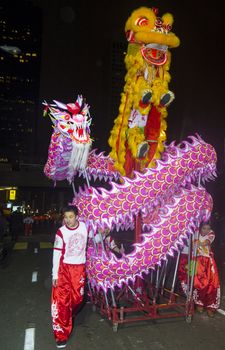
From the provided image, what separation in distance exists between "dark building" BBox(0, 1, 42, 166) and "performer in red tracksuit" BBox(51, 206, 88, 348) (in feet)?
359

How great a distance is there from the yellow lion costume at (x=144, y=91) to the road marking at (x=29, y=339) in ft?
9.44

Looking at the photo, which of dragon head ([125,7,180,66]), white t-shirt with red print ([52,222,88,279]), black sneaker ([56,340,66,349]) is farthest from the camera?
dragon head ([125,7,180,66])

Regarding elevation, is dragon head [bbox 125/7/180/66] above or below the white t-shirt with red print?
above

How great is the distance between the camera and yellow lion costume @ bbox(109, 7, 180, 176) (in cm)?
533

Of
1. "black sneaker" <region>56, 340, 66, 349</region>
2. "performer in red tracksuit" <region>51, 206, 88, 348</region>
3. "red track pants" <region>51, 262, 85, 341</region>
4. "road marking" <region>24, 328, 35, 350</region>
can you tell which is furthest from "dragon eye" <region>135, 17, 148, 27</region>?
"road marking" <region>24, 328, 35, 350</region>

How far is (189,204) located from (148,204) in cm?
60

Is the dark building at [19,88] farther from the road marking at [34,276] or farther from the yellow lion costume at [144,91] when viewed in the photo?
the yellow lion costume at [144,91]

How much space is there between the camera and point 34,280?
844 centimetres

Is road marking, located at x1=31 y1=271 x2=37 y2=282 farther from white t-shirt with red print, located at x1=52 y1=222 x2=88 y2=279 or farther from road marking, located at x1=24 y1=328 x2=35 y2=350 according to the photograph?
white t-shirt with red print, located at x1=52 y1=222 x2=88 y2=279

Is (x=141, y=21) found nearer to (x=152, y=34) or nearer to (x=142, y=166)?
(x=152, y=34)

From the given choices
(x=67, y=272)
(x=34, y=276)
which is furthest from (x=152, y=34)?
(x=34, y=276)

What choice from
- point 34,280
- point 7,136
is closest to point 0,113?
point 7,136

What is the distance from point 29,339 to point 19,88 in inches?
4705

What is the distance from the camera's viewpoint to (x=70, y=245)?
457cm
